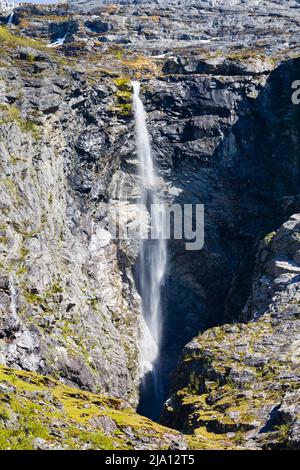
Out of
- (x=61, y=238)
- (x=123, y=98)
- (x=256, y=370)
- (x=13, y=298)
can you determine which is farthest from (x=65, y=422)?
(x=123, y=98)

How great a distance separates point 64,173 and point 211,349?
35.3 m

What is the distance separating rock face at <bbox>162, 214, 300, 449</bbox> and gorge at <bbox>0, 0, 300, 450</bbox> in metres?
0.21

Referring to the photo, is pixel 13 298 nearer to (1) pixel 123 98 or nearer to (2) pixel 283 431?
(2) pixel 283 431

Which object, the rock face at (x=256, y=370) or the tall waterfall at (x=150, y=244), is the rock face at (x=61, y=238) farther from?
the rock face at (x=256, y=370)

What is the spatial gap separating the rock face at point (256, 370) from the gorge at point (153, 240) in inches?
8.4

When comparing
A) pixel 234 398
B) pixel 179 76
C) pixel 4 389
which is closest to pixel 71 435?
pixel 4 389

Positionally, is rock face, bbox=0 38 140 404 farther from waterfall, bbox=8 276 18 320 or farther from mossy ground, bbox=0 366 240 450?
mossy ground, bbox=0 366 240 450

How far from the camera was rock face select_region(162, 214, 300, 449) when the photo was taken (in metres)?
64.3

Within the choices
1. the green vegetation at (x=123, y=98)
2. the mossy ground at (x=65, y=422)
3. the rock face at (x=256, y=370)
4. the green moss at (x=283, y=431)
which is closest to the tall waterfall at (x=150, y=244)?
the green vegetation at (x=123, y=98)

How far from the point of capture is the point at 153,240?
10869 centimetres

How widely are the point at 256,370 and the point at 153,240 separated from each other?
126 feet

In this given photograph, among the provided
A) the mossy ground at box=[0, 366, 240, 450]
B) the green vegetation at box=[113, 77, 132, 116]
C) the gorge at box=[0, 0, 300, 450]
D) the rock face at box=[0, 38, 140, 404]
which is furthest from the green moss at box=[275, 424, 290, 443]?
the green vegetation at box=[113, 77, 132, 116]

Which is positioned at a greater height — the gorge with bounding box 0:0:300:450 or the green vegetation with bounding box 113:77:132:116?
the green vegetation with bounding box 113:77:132:116

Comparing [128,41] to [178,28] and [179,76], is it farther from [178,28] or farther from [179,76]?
[179,76]
